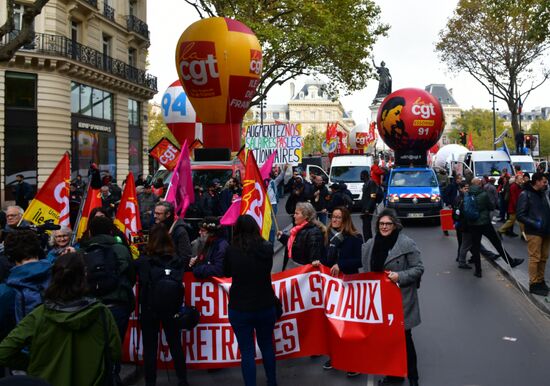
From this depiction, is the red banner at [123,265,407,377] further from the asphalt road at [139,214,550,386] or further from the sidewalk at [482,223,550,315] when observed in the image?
the sidewalk at [482,223,550,315]

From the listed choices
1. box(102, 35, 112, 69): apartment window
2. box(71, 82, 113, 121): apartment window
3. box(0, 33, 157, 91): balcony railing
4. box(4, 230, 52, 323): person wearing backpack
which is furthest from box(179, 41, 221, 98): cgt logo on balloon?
box(102, 35, 112, 69): apartment window

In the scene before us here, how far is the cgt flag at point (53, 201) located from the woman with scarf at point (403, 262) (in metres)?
3.97

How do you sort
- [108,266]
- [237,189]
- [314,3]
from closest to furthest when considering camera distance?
[108,266] < [237,189] < [314,3]

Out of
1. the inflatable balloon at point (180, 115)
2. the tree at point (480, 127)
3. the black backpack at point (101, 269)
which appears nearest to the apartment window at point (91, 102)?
the inflatable balloon at point (180, 115)

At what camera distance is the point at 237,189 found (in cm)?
1245

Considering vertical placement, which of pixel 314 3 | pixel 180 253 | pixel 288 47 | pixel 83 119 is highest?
pixel 314 3

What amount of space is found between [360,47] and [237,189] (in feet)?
66.2

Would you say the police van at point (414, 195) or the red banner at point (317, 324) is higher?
the police van at point (414, 195)

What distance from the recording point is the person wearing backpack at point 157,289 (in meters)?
5.28

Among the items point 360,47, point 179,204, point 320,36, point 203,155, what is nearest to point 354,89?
point 360,47

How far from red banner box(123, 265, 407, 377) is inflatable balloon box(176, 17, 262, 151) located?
42.6ft

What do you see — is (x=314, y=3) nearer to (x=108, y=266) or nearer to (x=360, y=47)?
(x=360, y=47)

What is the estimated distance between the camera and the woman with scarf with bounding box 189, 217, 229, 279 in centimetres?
583

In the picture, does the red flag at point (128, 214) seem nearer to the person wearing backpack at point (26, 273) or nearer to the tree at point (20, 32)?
the person wearing backpack at point (26, 273)
